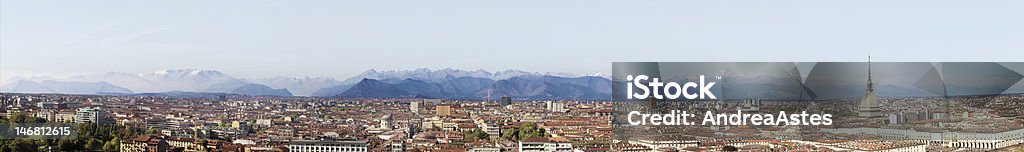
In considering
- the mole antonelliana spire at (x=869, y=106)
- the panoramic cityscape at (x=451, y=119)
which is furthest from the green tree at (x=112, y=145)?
the mole antonelliana spire at (x=869, y=106)

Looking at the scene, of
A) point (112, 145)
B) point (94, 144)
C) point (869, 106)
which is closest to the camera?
point (869, 106)

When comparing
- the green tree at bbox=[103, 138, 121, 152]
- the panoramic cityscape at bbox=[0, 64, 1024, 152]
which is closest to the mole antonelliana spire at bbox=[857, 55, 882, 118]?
the panoramic cityscape at bbox=[0, 64, 1024, 152]

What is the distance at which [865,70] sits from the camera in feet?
18.7

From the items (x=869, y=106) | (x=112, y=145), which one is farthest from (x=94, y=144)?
(x=869, y=106)

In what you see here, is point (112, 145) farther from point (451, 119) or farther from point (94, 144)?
point (451, 119)

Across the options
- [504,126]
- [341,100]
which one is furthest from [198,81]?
[504,126]

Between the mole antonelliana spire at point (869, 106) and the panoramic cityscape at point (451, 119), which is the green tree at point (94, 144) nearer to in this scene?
the panoramic cityscape at point (451, 119)

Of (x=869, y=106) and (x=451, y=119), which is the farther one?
(x=451, y=119)

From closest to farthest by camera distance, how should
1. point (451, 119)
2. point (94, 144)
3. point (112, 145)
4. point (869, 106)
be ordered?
1. point (869, 106)
2. point (94, 144)
3. point (112, 145)
4. point (451, 119)

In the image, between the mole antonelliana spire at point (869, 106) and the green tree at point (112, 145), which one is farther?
the green tree at point (112, 145)

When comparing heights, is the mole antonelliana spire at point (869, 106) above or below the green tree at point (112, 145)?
above

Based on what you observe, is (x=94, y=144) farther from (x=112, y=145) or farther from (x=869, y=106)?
(x=869, y=106)

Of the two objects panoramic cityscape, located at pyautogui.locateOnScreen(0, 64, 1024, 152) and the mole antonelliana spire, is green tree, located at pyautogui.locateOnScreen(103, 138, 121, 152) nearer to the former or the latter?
panoramic cityscape, located at pyautogui.locateOnScreen(0, 64, 1024, 152)

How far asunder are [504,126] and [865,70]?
3635mm
